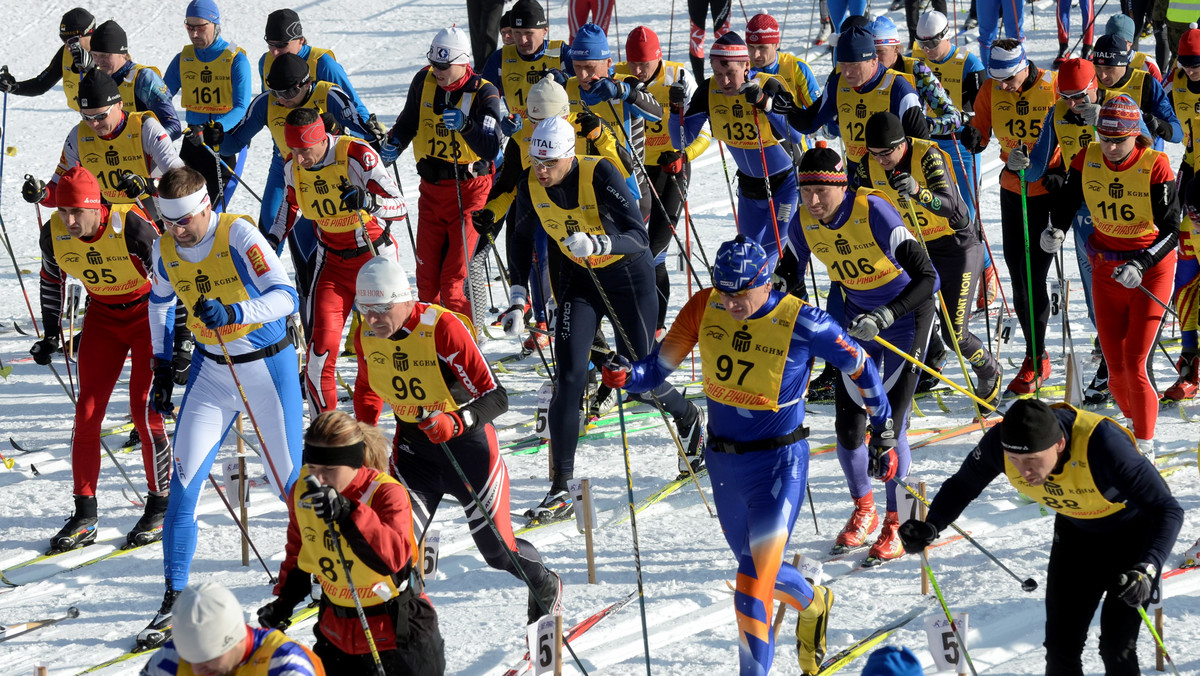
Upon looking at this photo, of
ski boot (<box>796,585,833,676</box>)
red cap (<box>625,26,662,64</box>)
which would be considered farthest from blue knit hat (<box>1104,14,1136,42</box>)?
ski boot (<box>796,585,833,676</box>)

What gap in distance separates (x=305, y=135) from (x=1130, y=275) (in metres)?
4.10

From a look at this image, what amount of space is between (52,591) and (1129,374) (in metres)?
5.19

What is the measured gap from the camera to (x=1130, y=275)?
6.58m

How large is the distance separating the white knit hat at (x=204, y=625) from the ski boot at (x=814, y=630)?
2.44 meters

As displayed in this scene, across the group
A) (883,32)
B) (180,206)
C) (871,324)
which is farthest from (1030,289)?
(180,206)

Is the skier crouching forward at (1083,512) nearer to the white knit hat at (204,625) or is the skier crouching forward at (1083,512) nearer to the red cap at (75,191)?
the white knit hat at (204,625)

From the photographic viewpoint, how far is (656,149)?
30.0ft

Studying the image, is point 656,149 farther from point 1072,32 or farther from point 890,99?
point 1072,32

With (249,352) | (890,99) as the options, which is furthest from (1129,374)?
(249,352)

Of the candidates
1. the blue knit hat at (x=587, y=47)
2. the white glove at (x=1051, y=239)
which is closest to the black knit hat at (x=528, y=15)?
the blue knit hat at (x=587, y=47)

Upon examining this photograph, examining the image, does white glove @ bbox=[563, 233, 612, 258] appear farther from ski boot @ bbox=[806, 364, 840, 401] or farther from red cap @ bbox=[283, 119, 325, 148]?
ski boot @ bbox=[806, 364, 840, 401]

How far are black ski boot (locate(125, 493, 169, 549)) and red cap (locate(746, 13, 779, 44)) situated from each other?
176 inches

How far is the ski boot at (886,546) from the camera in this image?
6.36 meters

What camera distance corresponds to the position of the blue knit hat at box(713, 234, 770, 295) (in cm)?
512
